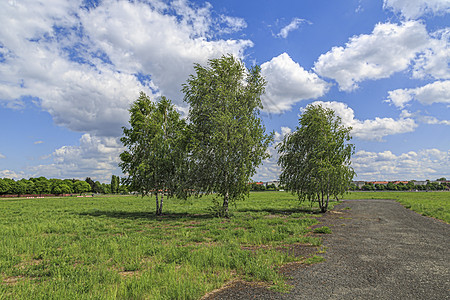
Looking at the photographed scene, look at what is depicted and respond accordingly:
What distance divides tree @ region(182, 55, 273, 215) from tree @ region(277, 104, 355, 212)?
6306mm

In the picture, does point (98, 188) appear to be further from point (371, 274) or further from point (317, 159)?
point (371, 274)

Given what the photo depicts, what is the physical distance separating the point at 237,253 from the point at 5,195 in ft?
402

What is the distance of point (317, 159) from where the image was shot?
24969mm

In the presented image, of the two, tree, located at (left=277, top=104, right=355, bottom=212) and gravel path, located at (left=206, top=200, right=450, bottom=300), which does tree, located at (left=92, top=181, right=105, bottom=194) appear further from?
gravel path, located at (left=206, top=200, right=450, bottom=300)

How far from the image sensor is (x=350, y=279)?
7.03m

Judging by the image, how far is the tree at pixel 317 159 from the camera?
2461 centimetres

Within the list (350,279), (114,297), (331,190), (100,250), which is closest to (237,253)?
(350,279)

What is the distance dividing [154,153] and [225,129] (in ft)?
23.3

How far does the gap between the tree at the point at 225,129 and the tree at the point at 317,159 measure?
6.31 meters

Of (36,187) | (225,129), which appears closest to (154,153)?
(225,129)

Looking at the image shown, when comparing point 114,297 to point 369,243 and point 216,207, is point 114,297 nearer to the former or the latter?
point 369,243

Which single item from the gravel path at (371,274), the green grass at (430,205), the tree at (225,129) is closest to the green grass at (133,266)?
the gravel path at (371,274)

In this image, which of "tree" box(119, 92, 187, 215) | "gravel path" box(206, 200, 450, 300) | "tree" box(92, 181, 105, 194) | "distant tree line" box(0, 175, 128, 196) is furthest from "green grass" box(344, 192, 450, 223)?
"tree" box(92, 181, 105, 194)

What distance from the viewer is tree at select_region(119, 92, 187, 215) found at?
22.4 m
